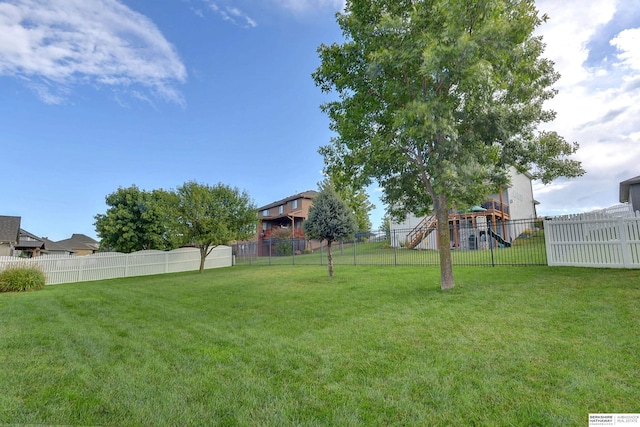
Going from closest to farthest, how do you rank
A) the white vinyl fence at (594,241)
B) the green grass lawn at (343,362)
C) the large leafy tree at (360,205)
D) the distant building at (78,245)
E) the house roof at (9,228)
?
the green grass lawn at (343,362) → the white vinyl fence at (594,241) → the house roof at (9,228) → the large leafy tree at (360,205) → the distant building at (78,245)

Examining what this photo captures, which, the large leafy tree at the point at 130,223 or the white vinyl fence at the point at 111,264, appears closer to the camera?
the white vinyl fence at the point at 111,264

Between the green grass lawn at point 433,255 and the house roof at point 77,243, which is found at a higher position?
the house roof at point 77,243

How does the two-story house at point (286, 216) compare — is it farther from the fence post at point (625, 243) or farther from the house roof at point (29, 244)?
the house roof at point (29, 244)

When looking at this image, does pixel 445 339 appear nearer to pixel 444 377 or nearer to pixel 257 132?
pixel 444 377

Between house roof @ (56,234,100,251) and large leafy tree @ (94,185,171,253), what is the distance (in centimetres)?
4499

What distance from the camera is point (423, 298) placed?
6.57 meters

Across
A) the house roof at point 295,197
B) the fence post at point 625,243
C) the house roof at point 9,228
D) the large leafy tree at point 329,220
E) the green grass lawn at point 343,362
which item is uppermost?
the house roof at point 295,197

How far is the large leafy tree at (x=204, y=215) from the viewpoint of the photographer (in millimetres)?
16516

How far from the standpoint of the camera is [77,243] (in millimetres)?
60250

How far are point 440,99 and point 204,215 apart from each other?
46.0ft

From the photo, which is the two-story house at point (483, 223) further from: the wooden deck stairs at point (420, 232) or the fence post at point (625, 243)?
the fence post at point (625, 243)

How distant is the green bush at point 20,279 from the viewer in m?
11.3

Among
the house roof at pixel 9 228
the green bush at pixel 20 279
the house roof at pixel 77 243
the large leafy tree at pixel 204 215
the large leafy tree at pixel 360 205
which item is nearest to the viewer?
the green bush at pixel 20 279

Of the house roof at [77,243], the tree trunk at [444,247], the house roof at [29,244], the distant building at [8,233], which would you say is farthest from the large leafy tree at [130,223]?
the house roof at [77,243]
